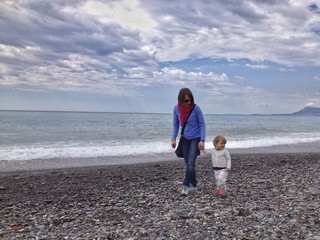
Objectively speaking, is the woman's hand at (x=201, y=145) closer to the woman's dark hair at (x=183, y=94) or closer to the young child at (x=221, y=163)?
the young child at (x=221, y=163)

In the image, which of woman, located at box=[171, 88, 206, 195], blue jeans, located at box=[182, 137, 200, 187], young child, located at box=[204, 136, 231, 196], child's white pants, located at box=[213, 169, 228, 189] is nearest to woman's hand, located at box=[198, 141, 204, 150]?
woman, located at box=[171, 88, 206, 195]

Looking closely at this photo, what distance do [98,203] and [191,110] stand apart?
327cm

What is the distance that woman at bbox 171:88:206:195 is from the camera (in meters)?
8.16

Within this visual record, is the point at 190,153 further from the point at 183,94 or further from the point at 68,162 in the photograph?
the point at 68,162

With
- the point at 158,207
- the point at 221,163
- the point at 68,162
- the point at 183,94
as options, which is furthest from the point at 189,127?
the point at 68,162

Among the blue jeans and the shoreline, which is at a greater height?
the blue jeans

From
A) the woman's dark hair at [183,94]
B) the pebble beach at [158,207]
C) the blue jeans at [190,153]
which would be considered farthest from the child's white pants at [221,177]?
the woman's dark hair at [183,94]

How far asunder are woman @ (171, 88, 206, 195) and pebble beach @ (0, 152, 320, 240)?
90cm

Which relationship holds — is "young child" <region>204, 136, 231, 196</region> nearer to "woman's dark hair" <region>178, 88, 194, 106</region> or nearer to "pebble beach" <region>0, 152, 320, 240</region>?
"pebble beach" <region>0, 152, 320, 240</region>

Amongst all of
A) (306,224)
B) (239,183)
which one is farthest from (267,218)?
(239,183)

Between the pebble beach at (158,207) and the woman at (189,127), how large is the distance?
0.90 meters

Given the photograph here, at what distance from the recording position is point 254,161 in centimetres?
1622

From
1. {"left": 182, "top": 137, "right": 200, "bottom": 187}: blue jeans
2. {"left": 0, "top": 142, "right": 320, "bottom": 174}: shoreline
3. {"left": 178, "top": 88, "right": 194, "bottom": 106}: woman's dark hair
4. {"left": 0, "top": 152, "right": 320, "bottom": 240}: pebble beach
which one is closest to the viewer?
{"left": 0, "top": 152, "right": 320, "bottom": 240}: pebble beach

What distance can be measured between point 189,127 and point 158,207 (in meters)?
2.09
